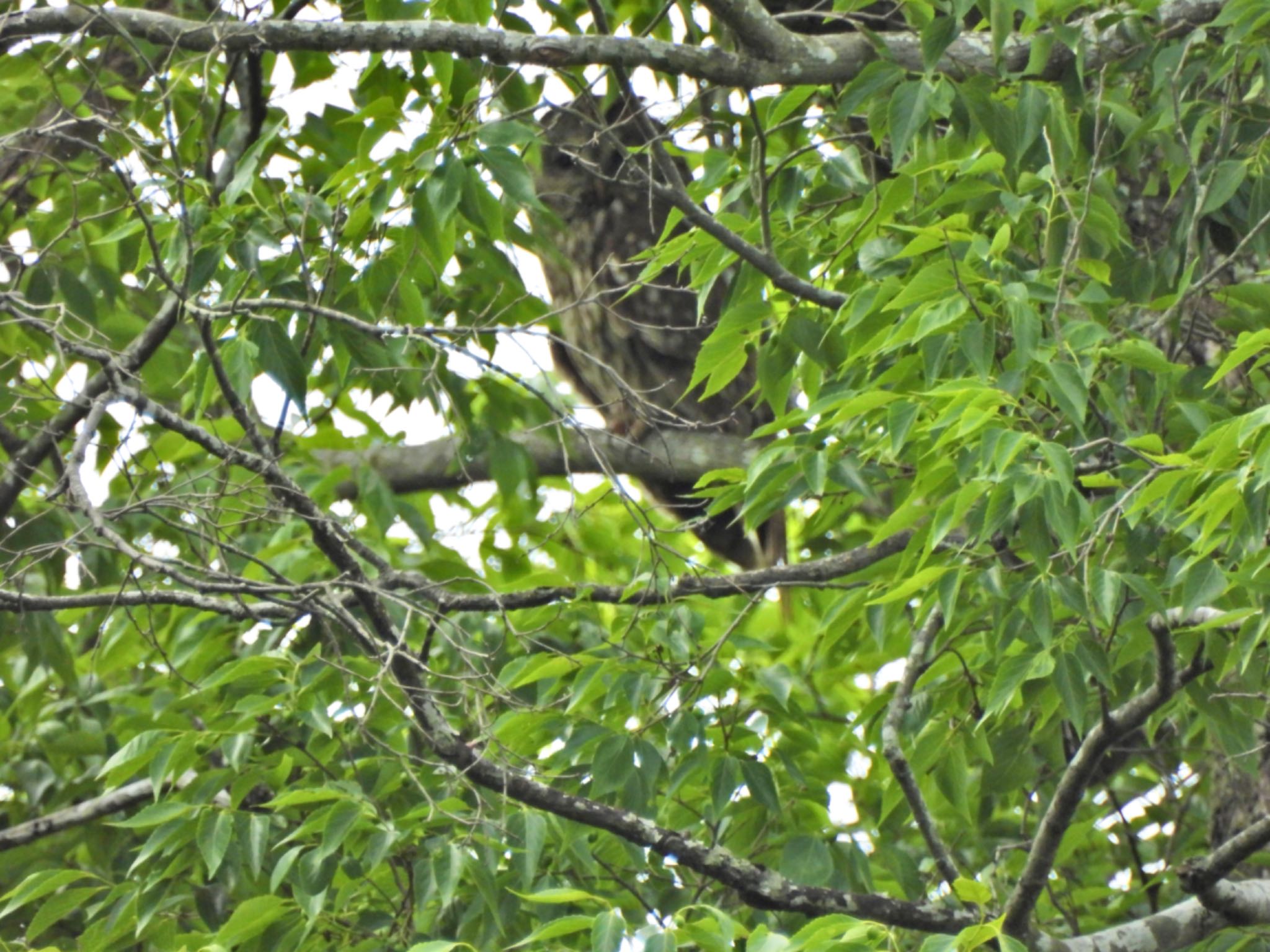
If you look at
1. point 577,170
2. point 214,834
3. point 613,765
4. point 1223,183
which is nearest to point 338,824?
point 214,834

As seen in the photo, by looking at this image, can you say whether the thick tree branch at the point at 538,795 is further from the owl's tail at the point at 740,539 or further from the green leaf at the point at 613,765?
the owl's tail at the point at 740,539

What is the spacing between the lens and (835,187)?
2.42 m

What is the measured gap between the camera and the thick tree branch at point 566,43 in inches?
84.6

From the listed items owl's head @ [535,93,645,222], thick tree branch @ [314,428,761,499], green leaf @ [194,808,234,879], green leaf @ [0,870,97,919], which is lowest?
green leaf @ [0,870,97,919]

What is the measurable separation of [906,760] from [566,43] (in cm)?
116

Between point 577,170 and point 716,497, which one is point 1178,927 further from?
point 577,170

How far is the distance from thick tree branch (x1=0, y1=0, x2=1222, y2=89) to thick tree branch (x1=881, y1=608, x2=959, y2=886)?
2.90ft

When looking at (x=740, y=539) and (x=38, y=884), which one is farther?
(x=740, y=539)

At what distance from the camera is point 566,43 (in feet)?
7.01

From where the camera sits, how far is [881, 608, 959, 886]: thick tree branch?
203 cm

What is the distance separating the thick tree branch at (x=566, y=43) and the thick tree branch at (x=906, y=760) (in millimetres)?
883

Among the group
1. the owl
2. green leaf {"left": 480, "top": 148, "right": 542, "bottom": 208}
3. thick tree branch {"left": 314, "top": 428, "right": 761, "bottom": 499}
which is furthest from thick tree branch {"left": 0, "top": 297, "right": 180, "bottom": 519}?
the owl

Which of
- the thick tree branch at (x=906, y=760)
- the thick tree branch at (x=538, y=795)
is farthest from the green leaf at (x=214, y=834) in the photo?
the thick tree branch at (x=906, y=760)

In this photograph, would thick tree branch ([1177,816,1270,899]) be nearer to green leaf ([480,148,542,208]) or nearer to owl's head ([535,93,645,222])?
green leaf ([480,148,542,208])
